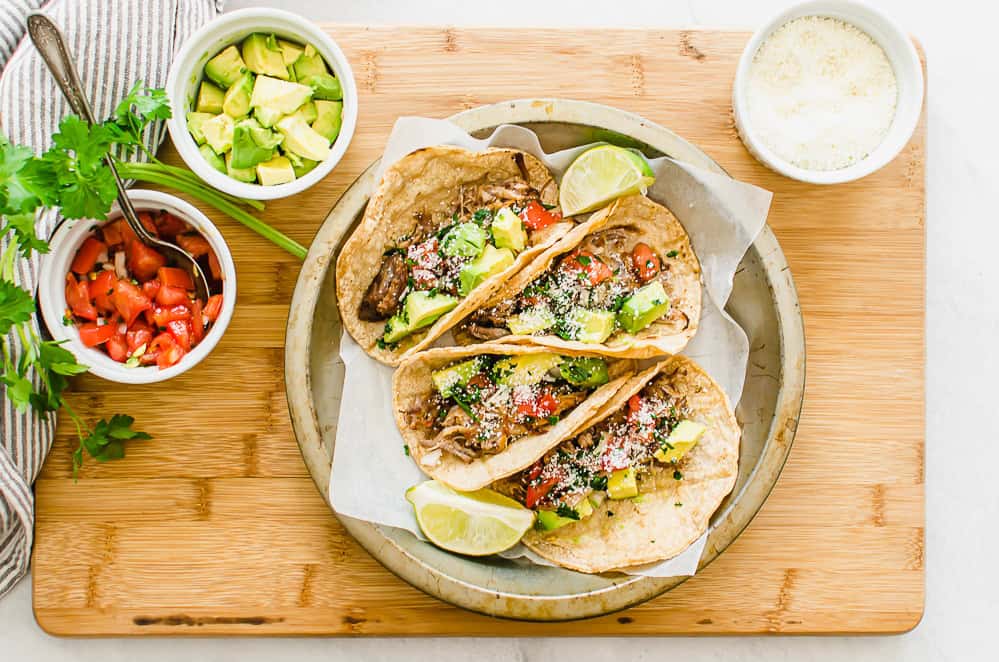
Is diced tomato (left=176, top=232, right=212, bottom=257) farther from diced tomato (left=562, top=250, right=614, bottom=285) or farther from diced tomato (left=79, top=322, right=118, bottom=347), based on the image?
diced tomato (left=562, top=250, right=614, bottom=285)

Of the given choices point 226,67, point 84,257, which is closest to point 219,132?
point 226,67

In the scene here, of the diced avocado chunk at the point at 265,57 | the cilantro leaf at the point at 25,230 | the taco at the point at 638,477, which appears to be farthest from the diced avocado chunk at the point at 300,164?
the taco at the point at 638,477

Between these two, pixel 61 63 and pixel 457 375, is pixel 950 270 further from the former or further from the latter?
pixel 61 63

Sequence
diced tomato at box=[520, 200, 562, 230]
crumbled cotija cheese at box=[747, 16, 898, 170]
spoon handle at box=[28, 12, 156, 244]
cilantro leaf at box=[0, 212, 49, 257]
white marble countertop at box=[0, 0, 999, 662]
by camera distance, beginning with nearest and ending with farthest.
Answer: cilantro leaf at box=[0, 212, 49, 257] < spoon handle at box=[28, 12, 156, 244] < diced tomato at box=[520, 200, 562, 230] < crumbled cotija cheese at box=[747, 16, 898, 170] < white marble countertop at box=[0, 0, 999, 662]

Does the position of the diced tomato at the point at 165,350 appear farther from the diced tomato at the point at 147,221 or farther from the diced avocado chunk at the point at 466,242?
the diced avocado chunk at the point at 466,242

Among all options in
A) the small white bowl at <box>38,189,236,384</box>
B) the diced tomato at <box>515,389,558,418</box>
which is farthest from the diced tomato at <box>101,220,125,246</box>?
the diced tomato at <box>515,389,558,418</box>

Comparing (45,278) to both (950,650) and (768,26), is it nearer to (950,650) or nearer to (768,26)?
(768,26)
